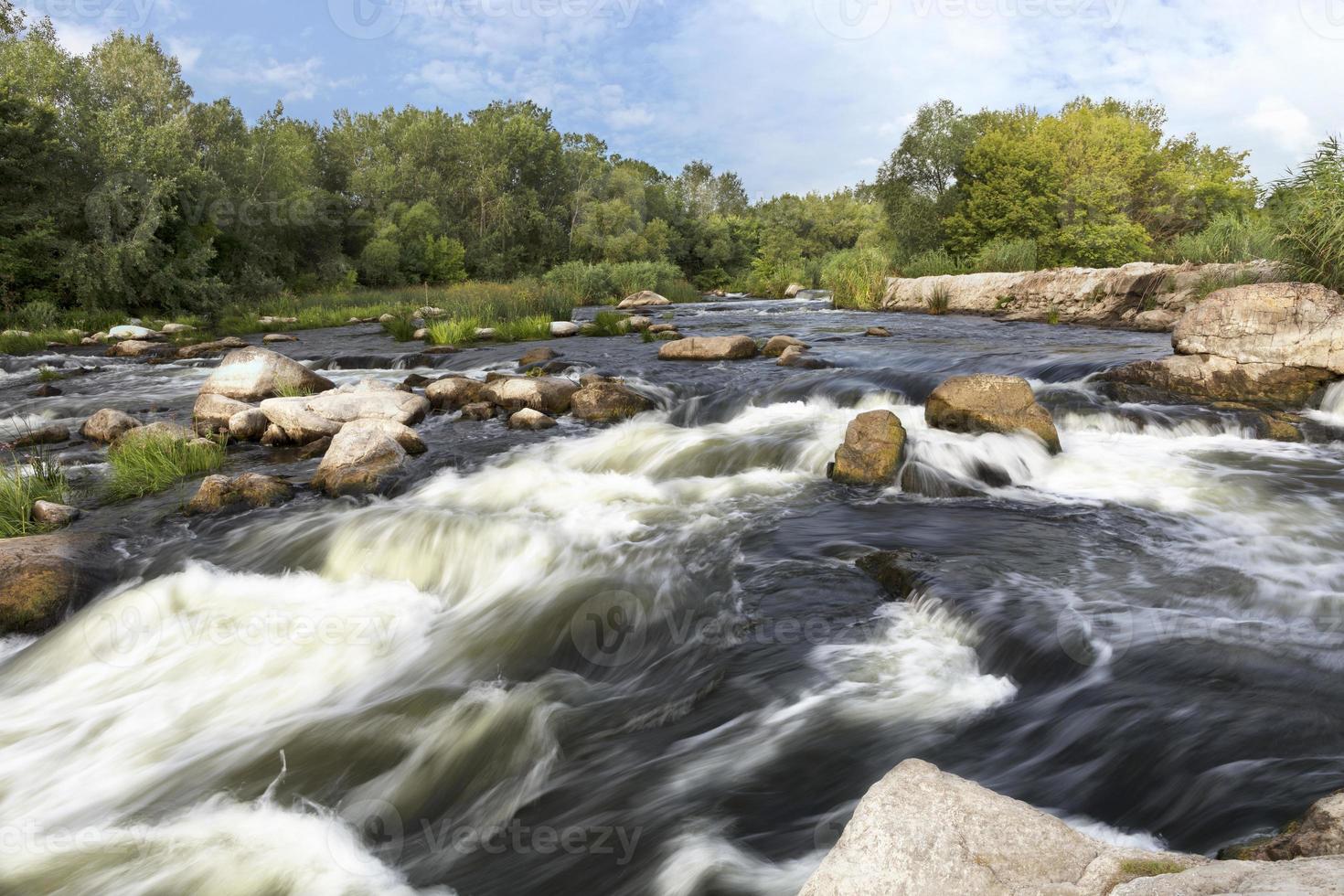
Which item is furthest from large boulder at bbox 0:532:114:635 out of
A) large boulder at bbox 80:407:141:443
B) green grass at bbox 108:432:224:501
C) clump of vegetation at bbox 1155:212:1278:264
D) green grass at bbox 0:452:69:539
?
clump of vegetation at bbox 1155:212:1278:264

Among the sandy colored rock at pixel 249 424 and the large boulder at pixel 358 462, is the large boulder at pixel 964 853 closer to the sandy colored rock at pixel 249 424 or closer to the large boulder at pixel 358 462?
the large boulder at pixel 358 462

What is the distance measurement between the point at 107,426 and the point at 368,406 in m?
3.68

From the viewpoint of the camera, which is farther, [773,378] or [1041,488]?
[773,378]

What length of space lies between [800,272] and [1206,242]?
992 inches

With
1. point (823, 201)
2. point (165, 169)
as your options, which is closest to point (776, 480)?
point (165, 169)

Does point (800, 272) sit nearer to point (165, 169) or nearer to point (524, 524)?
point (165, 169)

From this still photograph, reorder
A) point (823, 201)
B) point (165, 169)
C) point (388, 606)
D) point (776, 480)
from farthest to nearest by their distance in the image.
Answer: point (823, 201), point (165, 169), point (776, 480), point (388, 606)

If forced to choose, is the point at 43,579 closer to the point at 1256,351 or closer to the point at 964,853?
the point at 964,853

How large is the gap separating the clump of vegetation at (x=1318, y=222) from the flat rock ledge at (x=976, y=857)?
12.7 metres

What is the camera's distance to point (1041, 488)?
7.27m

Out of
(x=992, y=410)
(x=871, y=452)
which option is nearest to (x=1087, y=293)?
(x=992, y=410)

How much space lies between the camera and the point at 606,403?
10836mm

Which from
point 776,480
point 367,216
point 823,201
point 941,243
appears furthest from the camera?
point 823,201

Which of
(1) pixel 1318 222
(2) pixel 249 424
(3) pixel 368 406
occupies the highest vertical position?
(1) pixel 1318 222
